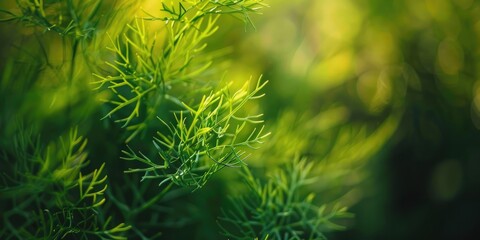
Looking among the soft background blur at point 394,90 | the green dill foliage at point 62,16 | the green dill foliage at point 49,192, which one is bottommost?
the soft background blur at point 394,90

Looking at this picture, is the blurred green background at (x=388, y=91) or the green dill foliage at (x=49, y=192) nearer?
the green dill foliage at (x=49, y=192)

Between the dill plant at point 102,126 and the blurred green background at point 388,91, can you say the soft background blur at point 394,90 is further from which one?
the dill plant at point 102,126

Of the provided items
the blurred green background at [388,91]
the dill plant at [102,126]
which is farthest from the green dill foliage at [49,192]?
the blurred green background at [388,91]

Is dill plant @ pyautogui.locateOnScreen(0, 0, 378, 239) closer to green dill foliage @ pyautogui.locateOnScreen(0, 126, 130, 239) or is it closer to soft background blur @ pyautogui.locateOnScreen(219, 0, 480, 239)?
green dill foliage @ pyautogui.locateOnScreen(0, 126, 130, 239)

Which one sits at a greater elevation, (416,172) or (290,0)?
(290,0)

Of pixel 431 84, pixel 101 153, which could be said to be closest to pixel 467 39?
pixel 431 84

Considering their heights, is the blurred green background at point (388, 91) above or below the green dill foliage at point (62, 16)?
below

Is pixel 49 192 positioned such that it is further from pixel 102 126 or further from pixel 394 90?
pixel 394 90

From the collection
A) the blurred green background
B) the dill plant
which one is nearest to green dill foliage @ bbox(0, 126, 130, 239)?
the dill plant

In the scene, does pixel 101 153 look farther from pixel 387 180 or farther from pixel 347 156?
pixel 387 180
